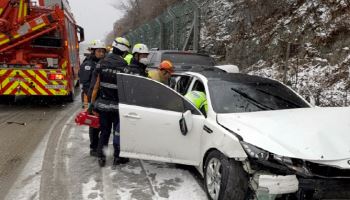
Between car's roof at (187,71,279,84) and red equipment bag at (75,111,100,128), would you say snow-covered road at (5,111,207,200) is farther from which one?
car's roof at (187,71,279,84)

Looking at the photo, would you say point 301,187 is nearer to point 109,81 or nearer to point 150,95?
point 150,95

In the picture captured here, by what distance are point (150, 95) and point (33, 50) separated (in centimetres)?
733

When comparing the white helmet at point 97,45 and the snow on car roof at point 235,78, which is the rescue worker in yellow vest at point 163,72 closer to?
the snow on car roof at point 235,78

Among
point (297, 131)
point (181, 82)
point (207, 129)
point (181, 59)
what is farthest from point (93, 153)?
point (181, 59)

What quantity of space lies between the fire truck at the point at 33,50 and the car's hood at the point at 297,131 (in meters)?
7.72

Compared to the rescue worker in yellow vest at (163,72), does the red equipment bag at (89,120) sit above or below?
below

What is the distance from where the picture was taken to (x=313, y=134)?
414 centimetres

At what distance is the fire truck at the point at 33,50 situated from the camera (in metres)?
11.0

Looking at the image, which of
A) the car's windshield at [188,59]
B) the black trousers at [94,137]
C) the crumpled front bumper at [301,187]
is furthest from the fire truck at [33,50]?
the crumpled front bumper at [301,187]

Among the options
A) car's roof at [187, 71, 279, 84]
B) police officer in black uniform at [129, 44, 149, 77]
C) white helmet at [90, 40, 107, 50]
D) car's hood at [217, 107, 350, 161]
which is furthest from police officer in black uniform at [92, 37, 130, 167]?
car's hood at [217, 107, 350, 161]

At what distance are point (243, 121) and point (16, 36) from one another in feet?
27.4

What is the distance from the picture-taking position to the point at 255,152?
3.89 m

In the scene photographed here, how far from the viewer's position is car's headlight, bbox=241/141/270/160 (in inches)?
151

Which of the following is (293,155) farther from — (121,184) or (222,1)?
(222,1)
